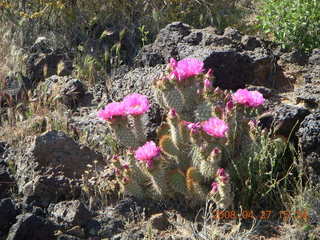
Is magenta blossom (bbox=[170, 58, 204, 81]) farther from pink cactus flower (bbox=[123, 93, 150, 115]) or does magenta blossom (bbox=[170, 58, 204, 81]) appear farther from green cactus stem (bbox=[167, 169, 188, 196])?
green cactus stem (bbox=[167, 169, 188, 196])

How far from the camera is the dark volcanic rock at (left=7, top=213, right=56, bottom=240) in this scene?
152 inches

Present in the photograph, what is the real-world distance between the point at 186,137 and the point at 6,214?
1.24 meters

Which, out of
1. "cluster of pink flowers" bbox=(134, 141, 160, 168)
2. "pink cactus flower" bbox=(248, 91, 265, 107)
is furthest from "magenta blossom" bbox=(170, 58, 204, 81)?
"cluster of pink flowers" bbox=(134, 141, 160, 168)

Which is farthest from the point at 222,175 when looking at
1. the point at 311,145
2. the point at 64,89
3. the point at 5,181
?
the point at 64,89

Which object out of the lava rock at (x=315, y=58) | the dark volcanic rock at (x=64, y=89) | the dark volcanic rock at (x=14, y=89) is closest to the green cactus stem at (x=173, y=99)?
the dark volcanic rock at (x=64, y=89)

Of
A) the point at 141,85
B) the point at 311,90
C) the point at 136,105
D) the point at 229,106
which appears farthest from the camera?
the point at 141,85

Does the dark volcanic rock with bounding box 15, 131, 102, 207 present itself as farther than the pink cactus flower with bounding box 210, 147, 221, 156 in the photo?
Yes

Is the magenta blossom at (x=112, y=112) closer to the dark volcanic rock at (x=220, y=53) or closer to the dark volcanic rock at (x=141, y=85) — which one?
the dark volcanic rock at (x=141, y=85)

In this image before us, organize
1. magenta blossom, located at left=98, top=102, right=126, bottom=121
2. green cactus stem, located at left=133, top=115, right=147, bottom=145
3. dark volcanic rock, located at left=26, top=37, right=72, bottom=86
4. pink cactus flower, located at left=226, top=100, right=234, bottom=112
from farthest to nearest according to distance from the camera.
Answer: dark volcanic rock, located at left=26, top=37, right=72, bottom=86 < green cactus stem, located at left=133, top=115, right=147, bottom=145 < magenta blossom, located at left=98, top=102, right=126, bottom=121 < pink cactus flower, located at left=226, top=100, right=234, bottom=112

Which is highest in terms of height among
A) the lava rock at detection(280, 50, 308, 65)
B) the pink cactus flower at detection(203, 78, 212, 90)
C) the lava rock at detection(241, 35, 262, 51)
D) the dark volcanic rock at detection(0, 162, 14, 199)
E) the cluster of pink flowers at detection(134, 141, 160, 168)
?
the pink cactus flower at detection(203, 78, 212, 90)

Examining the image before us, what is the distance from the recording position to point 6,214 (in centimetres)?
411

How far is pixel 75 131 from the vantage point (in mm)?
5477

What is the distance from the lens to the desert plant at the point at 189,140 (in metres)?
4.08

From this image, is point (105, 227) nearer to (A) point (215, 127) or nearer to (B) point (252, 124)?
(A) point (215, 127)
